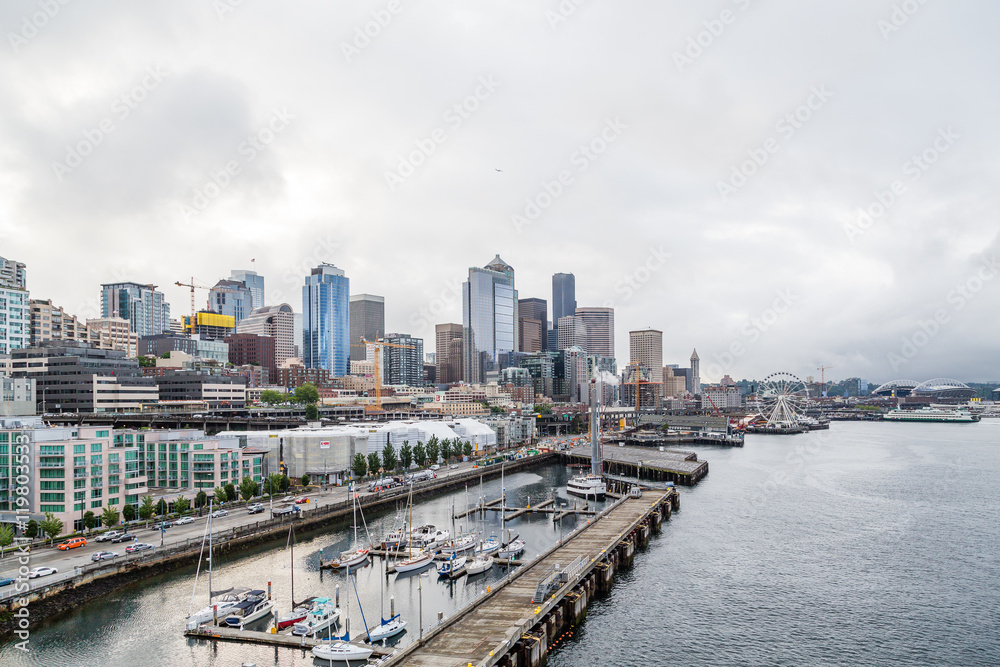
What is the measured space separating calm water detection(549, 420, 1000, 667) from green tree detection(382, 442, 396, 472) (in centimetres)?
3351

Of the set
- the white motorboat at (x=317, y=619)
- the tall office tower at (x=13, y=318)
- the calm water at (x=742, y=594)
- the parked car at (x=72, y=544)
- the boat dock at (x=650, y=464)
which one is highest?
the tall office tower at (x=13, y=318)

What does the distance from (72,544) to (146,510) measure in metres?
6.76

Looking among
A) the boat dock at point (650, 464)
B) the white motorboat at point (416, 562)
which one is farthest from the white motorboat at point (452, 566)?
the boat dock at point (650, 464)

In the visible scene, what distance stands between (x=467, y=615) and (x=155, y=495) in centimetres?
3595

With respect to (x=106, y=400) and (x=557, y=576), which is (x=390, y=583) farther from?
(x=106, y=400)

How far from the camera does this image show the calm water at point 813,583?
102 ft

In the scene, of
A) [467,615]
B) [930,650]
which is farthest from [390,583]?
[930,650]

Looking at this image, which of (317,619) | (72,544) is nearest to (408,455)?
(72,544)

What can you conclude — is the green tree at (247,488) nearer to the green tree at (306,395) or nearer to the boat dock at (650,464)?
the boat dock at (650,464)

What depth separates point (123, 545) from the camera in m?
42.5

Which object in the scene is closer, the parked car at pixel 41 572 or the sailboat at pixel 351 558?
the parked car at pixel 41 572

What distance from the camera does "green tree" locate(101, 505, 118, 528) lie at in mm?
46375

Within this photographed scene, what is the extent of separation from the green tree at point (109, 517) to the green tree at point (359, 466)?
1110 inches

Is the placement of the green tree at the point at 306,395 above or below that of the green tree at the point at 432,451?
above
